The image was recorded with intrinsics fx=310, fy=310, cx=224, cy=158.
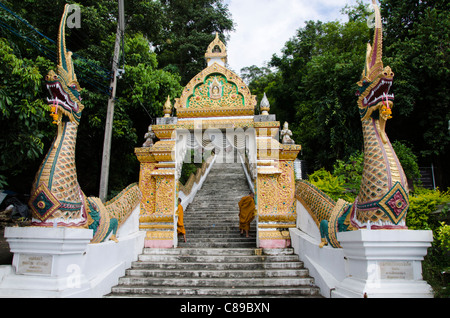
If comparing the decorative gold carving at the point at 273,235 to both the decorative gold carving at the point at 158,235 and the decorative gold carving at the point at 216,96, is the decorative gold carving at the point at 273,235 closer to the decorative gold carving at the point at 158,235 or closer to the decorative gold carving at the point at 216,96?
the decorative gold carving at the point at 158,235

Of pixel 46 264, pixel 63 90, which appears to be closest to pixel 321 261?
pixel 46 264

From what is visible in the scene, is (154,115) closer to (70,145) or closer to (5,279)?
(70,145)

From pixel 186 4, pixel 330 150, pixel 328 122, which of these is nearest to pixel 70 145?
pixel 328 122

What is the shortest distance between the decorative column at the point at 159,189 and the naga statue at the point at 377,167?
342 centimetres

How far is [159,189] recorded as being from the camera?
650cm

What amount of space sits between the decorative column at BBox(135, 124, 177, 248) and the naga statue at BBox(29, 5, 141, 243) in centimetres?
159

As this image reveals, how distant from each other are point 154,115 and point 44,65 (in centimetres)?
375

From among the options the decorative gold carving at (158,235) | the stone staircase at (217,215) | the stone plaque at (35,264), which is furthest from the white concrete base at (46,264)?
the stone staircase at (217,215)

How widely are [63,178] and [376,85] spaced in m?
4.09

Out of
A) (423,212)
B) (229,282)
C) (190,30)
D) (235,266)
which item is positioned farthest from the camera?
(190,30)

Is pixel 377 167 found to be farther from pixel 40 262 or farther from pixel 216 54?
pixel 216 54

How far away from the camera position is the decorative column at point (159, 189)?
630 centimetres

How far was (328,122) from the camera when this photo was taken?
41.6 feet

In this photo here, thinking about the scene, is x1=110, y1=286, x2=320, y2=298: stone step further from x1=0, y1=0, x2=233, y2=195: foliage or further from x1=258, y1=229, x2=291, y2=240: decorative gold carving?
x1=0, y1=0, x2=233, y2=195: foliage
